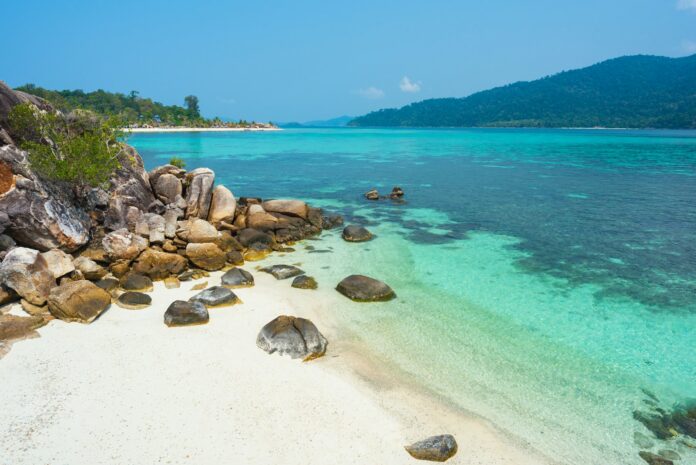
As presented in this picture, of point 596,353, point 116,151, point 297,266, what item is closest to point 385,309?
point 297,266

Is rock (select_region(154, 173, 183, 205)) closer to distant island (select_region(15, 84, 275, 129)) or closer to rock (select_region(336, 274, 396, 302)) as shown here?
rock (select_region(336, 274, 396, 302))

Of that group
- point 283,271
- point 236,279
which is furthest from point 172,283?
point 283,271

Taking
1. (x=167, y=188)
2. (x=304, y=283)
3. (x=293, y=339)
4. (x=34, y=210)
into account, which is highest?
(x=34, y=210)

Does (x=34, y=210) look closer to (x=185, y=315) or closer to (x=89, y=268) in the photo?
(x=89, y=268)

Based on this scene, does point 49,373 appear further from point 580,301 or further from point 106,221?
point 580,301

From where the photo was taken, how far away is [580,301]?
47.5 feet

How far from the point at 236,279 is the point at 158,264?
312 centimetres

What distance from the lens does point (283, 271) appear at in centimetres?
1611

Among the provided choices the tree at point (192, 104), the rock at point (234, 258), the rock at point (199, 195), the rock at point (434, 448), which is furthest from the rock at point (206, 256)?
the tree at point (192, 104)

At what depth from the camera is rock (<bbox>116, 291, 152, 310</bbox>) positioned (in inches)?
514

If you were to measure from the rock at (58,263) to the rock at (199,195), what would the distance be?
22.3 ft

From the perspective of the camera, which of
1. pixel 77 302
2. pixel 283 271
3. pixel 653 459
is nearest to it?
pixel 653 459

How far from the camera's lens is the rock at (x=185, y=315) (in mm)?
12031

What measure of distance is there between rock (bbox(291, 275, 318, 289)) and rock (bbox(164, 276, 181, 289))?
407 cm
